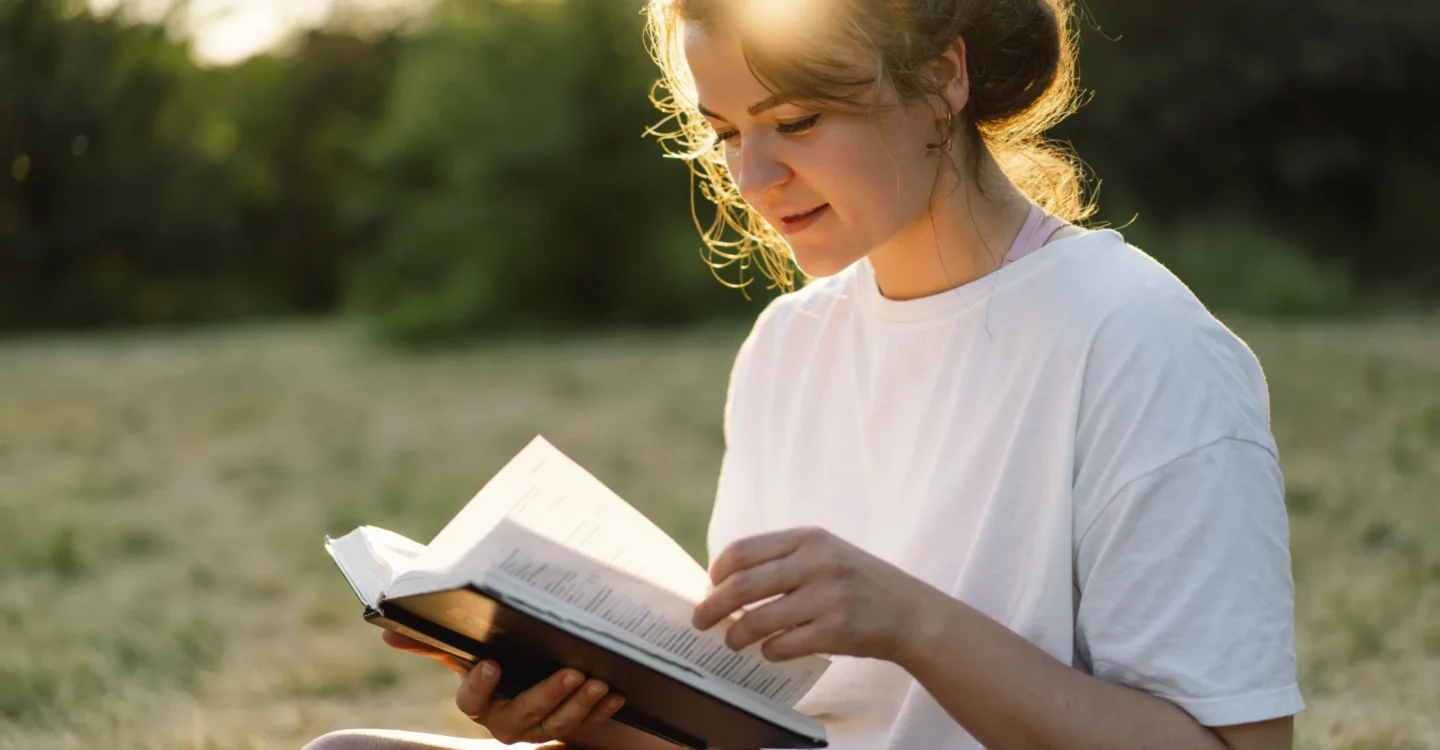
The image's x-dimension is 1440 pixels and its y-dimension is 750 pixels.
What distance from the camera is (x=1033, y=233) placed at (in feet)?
4.63

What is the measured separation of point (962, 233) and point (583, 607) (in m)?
Result: 0.58

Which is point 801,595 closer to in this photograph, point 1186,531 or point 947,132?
point 1186,531

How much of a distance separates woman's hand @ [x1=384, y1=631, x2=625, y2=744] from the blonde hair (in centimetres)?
52

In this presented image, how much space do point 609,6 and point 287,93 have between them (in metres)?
8.61

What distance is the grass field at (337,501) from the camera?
315cm

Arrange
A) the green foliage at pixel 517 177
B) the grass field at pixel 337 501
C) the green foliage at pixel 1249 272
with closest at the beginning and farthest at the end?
the grass field at pixel 337 501, the green foliage at pixel 1249 272, the green foliage at pixel 517 177

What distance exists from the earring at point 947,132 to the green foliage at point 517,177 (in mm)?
8752

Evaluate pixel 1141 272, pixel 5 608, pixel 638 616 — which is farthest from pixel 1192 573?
pixel 5 608

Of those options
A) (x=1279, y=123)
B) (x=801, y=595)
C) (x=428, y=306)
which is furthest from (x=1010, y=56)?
(x=1279, y=123)

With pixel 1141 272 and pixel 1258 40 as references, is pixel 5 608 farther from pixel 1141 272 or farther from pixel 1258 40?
pixel 1258 40

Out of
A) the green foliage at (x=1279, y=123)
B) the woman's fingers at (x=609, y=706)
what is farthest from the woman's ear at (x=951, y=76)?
the green foliage at (x=1279, y=123)

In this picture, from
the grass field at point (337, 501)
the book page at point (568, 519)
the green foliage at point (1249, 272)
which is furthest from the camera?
the green foliage at point (1249, 272)

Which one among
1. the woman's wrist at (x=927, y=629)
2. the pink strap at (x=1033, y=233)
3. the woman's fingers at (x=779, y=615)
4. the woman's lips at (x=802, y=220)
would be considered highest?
the woman's lips at (x=802, y=220)

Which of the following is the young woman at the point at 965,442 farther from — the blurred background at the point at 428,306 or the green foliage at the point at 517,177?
the green foliage at the point at 517,177
